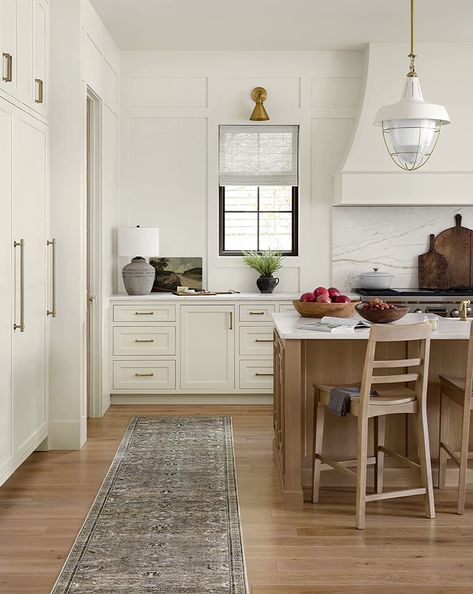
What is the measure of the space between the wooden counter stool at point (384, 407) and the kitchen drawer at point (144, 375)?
253 centimetres

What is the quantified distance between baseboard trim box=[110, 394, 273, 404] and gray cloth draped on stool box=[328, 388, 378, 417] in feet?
8.75

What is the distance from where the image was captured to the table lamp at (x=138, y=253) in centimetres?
639

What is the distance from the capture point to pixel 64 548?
3434 mm

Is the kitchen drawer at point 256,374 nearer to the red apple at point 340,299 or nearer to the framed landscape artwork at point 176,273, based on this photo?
the framed landscape artwork at point 176,273

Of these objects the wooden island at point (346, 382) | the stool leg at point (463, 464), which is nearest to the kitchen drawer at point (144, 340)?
the wooden island at point (346, 382)

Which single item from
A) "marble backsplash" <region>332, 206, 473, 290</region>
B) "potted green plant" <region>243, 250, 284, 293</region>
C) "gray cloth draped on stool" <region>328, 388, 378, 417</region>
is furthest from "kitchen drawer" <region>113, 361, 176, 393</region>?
"gray cloth draped on stool" <region>328, 388, 378, 417</region>

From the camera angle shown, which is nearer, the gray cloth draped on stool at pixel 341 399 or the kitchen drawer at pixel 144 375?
the gray cloth draped on stool at pixel 341 399

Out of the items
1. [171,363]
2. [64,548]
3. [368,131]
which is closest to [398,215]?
[368,131]

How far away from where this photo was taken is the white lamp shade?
6379 millimetres

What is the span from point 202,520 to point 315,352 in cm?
104

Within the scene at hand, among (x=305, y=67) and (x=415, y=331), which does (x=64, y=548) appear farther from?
(x=305, y=67)

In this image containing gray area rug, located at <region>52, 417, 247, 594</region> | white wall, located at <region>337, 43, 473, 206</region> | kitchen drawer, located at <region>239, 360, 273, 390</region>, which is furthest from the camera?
kitchen drawer, located at <region>239, 360, 273, 390</region>

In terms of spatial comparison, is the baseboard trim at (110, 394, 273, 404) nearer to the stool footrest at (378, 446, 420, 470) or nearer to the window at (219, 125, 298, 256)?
the window at (219, 125, 298, 256)

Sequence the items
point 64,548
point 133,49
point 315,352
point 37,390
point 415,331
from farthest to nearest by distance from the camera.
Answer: point 133,49 → point 37,390 → point 315,352 → point 415,331 → point 64,548
